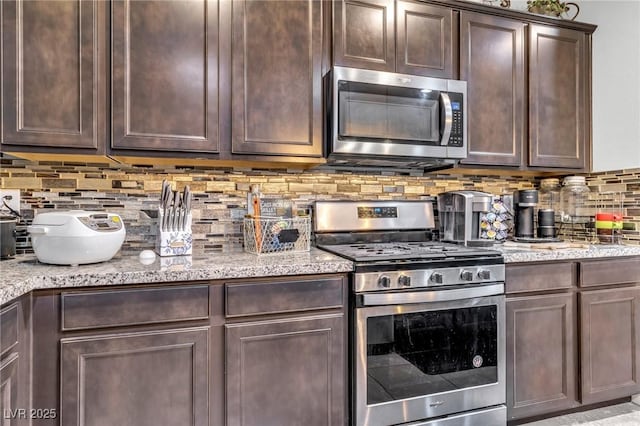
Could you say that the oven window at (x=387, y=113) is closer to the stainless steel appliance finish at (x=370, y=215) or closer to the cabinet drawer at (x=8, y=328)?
the stainless steel appliance finish at (x=370, y=215)

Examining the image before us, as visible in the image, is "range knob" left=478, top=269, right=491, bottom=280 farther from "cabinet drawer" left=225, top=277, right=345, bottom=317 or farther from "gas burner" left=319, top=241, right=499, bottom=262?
"cabinet drawer" left=225, top=277, right=345, bottom=317

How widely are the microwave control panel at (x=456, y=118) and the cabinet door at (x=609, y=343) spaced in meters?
1.05

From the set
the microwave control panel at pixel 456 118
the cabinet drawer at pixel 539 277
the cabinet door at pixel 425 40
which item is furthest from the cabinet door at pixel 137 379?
the cabinet door at pixel 425 40

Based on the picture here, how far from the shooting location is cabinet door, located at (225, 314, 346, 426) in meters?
1.44

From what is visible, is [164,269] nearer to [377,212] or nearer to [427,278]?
[427,278]

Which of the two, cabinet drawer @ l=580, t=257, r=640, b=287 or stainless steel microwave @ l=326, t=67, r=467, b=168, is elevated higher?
stainless steel microwave @ l=326, t=67, r=467, b=168

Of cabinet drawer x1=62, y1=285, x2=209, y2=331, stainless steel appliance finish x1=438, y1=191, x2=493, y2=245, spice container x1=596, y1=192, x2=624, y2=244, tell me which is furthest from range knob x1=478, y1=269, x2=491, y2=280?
cabinet drawer x1=62, y1=285, x2=209, y2=331

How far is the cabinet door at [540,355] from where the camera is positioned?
6.03ft

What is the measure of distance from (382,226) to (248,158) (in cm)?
91

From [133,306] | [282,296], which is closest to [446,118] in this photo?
[282,296]

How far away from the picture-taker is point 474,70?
2.14 metres

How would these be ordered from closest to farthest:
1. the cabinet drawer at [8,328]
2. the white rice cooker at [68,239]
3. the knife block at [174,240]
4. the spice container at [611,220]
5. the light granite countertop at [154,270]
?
the cabinet drawer at [8,328], the light granite countertop at [154,270], the white rice cooker at [68,239], the knife block at [174,240], the spice container at [611,220]

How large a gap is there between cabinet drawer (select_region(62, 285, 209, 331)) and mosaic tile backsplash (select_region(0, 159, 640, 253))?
66cm

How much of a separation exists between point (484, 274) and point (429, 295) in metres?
0.31
